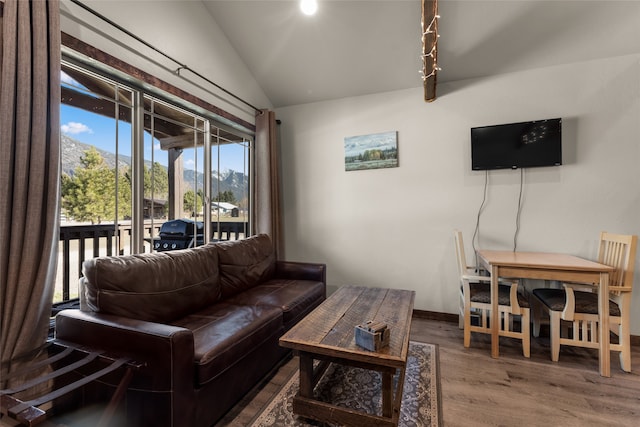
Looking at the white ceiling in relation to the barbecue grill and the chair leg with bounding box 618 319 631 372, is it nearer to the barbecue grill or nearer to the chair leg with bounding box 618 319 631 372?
the barbecue grill

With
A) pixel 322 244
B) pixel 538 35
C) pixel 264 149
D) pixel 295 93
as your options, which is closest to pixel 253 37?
pixel 295 93

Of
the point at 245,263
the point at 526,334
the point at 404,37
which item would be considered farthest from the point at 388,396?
the point at 404,37

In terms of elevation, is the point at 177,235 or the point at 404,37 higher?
the point at 404,37

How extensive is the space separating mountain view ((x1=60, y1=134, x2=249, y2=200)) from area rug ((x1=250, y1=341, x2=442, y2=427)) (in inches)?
80.0

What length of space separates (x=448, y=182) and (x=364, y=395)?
2328mm

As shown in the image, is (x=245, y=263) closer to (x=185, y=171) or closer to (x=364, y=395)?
(x=185, y=171)

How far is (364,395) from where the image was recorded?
6.03ft

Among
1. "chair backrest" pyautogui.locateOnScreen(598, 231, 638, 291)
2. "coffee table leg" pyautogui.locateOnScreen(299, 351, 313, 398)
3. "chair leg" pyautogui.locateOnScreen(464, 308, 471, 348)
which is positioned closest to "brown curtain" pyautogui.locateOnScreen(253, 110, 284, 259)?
"coffee table leg" pyautogui.locateOnScreen(299, 351, 313, 398)

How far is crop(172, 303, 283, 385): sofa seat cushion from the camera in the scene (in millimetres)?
1485

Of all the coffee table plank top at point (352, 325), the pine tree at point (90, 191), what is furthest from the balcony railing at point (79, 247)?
the coffee table plank top at point (352, 325)

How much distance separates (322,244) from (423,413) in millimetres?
2316

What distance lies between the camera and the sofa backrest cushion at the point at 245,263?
254 cm

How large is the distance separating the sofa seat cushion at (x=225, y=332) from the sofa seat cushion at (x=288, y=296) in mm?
108

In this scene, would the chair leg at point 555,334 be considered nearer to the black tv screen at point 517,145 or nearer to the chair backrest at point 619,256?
the chair backrest at point 619,256
